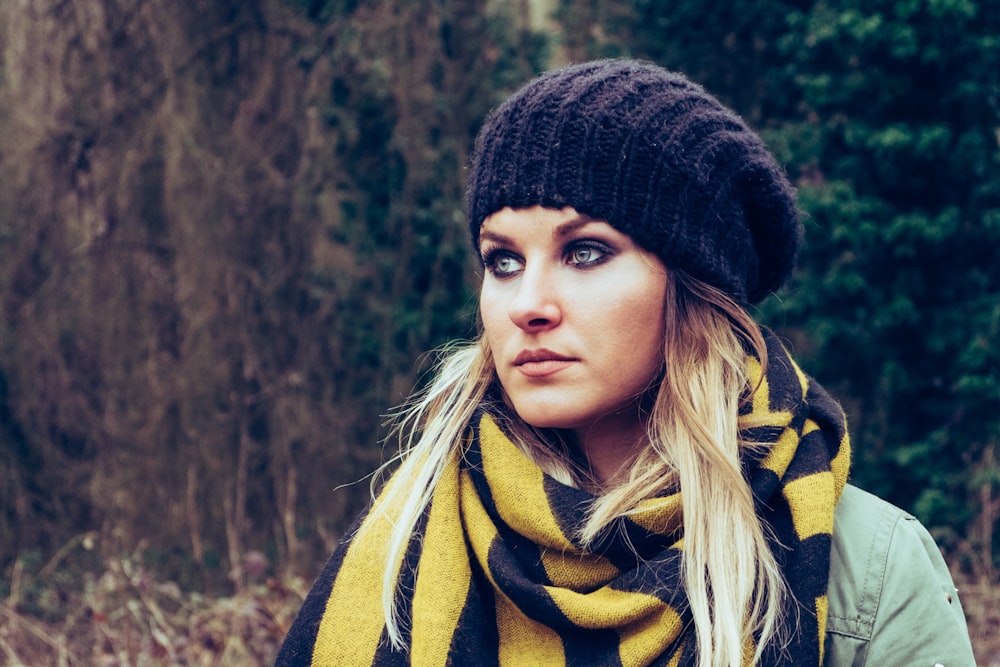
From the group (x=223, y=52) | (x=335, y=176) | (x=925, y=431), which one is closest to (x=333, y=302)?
(x=335, y=176)

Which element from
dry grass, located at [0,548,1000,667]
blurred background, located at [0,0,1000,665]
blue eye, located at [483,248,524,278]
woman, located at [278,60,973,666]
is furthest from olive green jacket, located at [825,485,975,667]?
blurred background, located at [0,0,1000,665]

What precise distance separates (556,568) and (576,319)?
0.47 metres

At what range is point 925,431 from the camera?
192 inches

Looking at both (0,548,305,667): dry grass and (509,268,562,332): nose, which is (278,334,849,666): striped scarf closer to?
(509,268,562,332): nose

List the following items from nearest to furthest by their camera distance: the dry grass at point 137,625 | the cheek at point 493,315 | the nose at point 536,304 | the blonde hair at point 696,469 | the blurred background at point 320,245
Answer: the blonde hair at point 696,469, the nose at point 536,304, the cheek at point 493,315, the dry grass at point 137,625, the blurred background at point 320,245

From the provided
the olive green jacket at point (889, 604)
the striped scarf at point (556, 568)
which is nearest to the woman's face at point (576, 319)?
the striped scarf at point (556, 568)

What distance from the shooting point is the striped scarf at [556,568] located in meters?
1.66

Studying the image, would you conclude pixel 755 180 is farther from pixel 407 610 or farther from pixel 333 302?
pixel 333 302

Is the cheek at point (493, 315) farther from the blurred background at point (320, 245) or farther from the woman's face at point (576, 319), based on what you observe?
the blurred background at point (320, 245)

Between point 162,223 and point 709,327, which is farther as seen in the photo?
point 162,223

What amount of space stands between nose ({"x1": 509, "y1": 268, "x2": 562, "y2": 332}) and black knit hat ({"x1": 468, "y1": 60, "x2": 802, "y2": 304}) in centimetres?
15

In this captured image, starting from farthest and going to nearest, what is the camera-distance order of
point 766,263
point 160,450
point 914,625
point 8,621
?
point 160,450 → point 8,621 → point 766,263 → point 914,625

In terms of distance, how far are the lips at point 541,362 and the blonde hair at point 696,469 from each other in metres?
0.21

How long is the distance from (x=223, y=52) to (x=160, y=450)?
222 cm
